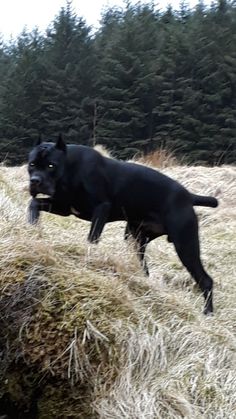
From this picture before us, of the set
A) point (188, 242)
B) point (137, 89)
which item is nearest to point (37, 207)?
point (188, 242)

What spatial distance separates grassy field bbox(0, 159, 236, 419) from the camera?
3449 millimetres

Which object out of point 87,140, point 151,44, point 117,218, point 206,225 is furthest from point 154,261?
point 151,44

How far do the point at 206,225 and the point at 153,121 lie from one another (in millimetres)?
19677

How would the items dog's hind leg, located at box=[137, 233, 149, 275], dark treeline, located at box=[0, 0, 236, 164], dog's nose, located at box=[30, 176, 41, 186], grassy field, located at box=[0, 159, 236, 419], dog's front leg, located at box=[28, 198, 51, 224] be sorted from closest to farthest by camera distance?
grassy field, located at box=[0, 159, 236, 419] < dog's nose, located at box=[30, 176, 41, 186] < dog's front leg, located at box=[28, 198, 51, 224] < dog's hind leg, located at box=[137, 233, 149, 275] < dark treeline, located at box=[0, 0, 236, 164]

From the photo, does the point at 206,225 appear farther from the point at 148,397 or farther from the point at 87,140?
the point at 87,140

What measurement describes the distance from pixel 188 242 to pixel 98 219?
1.99ft

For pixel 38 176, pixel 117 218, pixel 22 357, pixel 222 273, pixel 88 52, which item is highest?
pixel 38 176

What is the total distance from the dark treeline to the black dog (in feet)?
62.6

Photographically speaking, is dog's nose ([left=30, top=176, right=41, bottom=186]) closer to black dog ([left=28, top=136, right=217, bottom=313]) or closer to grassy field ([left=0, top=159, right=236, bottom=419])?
black dog ([left=28, top=136, right=217, bottom=313])

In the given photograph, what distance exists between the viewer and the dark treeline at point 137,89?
2530 centimetres

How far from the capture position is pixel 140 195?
14.8 feet

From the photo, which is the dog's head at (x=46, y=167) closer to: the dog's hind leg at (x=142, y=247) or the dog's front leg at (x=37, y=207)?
the dog's front leg at (x=37, y=207)

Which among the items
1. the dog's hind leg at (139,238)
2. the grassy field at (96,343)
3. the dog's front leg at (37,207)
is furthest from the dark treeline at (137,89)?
the grassy field at (96,343)

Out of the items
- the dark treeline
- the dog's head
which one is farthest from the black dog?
the dark treeline
